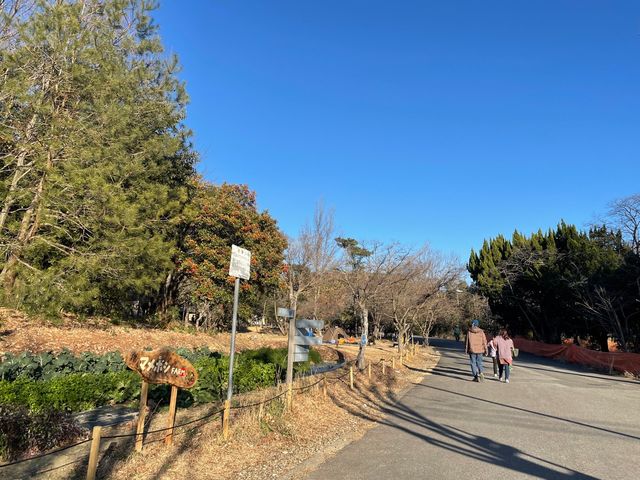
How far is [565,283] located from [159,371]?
28.4 meters

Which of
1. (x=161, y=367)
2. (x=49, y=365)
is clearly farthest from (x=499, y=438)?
(x=49, y=365)

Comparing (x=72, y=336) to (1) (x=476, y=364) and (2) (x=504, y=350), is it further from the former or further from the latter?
(2) (x=504, y=350)

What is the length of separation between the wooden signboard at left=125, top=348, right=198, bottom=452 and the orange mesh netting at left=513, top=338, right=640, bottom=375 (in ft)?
53.6

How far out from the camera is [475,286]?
4641cm

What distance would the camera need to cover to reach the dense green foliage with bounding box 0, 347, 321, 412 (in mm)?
7402

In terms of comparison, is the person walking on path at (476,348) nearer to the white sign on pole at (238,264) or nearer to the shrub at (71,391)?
the white sign on pole at (238,264)

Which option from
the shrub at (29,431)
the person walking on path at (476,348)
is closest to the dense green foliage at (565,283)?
the person walking on path at (476,348)

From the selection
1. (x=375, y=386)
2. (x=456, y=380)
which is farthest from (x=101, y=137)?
(x=456, y=380)

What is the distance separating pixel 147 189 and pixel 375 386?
10585mm

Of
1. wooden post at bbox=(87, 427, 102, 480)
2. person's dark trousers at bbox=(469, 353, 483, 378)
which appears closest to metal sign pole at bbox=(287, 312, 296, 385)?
wooden post at bbox=(87, 427, 102, 480)

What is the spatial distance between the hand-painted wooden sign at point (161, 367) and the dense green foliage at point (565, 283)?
22.7m

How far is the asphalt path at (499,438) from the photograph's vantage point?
17.0 feet

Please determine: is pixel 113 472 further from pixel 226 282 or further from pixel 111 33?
pixel 226 282

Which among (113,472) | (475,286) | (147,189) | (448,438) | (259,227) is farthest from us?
(475,286)
